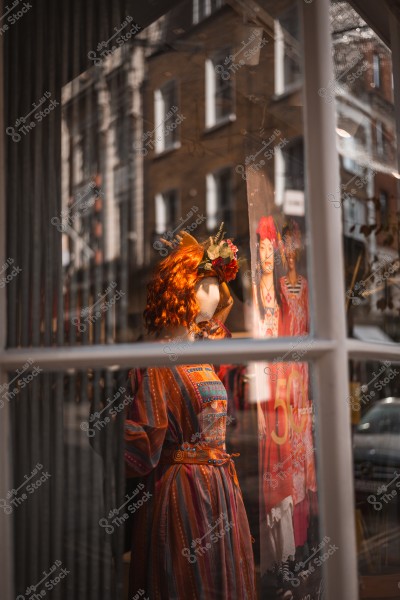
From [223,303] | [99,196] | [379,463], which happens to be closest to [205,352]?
[99,196]

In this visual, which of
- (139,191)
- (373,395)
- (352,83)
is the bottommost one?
(373,395)

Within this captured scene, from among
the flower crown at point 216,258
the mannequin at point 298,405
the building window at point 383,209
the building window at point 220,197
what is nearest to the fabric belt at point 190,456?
the mannequin at point 298,405

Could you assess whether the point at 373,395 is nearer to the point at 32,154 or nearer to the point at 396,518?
the point at 396,518

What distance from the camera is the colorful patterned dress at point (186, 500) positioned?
211 centimetres

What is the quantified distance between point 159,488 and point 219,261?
0.80 m

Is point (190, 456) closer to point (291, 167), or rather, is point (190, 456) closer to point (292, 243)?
point (292, 243)

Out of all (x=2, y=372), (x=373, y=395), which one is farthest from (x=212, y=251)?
(x=2, y=372)

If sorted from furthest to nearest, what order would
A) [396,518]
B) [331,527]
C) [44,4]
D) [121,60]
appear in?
[396,518], [121,60], [44,4], [331,527]

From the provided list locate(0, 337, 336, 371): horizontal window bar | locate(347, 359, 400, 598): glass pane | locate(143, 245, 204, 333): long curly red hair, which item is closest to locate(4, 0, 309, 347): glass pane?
locate(143, 245, 204, 333): long curly red hair

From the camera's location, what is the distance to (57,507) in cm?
152

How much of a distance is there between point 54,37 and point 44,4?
9 centimetres

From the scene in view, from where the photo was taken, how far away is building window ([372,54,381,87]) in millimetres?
2594

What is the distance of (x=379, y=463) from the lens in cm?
273

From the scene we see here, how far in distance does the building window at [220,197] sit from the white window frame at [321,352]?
372 inches
